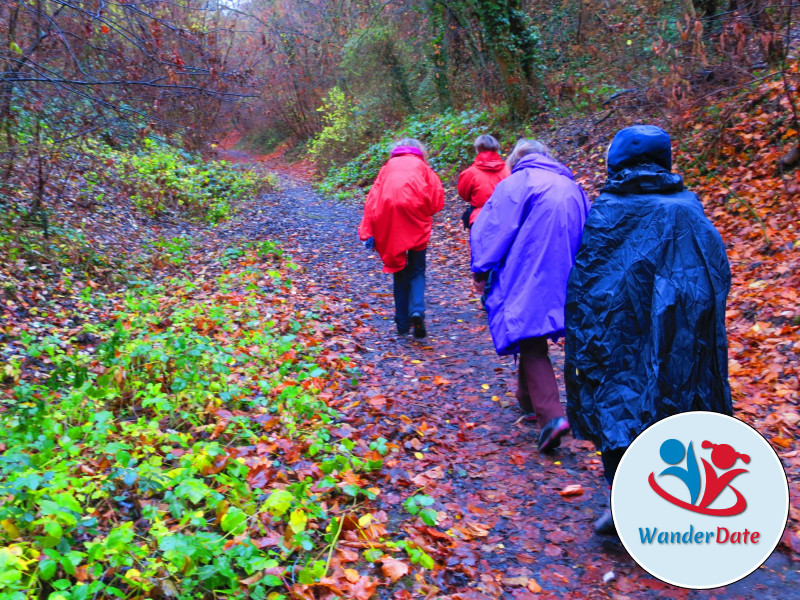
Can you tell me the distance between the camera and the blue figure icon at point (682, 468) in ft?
8.68

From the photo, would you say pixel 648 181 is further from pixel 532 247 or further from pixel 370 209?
pixel 370 209

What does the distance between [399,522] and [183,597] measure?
1.32 meters

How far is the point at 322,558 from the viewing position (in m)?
3.09

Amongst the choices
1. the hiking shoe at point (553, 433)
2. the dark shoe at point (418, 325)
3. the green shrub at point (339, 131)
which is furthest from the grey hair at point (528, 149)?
the green shrub at point (339, 131)

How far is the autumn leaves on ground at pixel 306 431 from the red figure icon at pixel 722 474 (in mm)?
642

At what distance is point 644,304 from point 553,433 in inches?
61.7

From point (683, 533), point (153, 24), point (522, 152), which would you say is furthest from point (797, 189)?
point (153, 24)

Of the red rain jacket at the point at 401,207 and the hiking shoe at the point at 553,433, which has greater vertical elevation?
the red rain jacket at the point at 401,207

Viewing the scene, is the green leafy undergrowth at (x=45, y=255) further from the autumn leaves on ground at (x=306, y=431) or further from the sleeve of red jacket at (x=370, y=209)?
the sleeve of red jacket at (x=370, y=209)

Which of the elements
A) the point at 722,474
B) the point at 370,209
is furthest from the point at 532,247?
the point at 370,209

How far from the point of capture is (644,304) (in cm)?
293

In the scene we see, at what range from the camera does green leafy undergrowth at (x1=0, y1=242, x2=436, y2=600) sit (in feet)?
9.00

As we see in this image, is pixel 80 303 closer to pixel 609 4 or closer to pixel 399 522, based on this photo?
pixel 399 522

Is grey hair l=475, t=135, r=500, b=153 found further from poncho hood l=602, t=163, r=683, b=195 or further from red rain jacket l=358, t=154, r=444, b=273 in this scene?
poncho hood l=602, t=163, r=683, b=195
